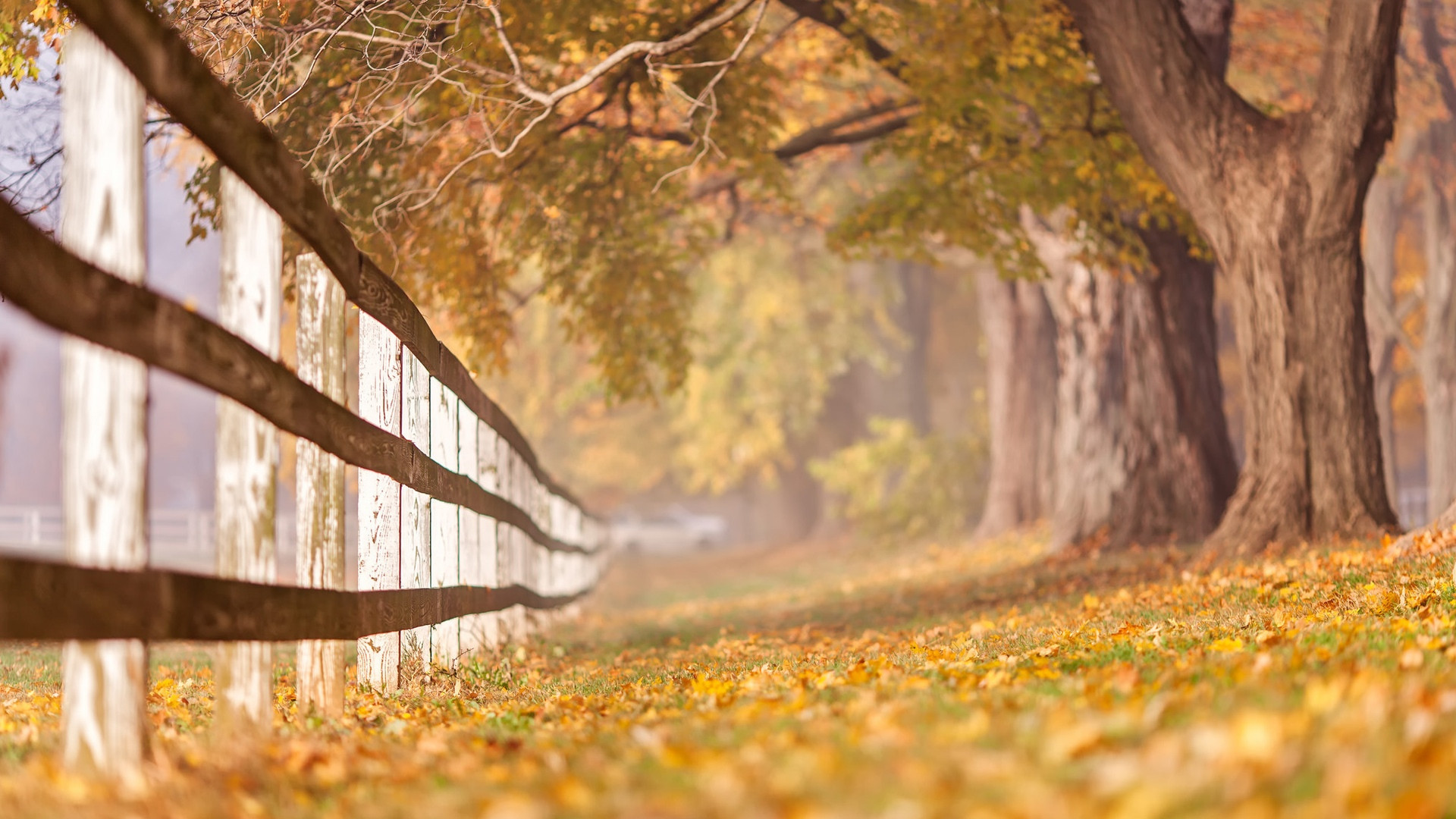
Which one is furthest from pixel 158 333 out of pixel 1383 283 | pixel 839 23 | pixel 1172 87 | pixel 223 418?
pixel 1383 283

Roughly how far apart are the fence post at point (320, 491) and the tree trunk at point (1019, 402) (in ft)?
61.0

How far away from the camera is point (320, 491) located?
17.5 ft

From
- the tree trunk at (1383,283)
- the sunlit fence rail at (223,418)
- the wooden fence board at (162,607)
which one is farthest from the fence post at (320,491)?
the tree trunk at (1383,283)

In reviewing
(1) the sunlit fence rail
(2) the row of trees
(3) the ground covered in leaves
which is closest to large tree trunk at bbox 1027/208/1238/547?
(2) the row of trees

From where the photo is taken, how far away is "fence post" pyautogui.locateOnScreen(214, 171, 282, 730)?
Answer: 456 centimetres

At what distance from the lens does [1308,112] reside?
11.5 m

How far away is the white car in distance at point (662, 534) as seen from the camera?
5281cm

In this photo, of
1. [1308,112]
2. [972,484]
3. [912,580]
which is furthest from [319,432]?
[972,484]

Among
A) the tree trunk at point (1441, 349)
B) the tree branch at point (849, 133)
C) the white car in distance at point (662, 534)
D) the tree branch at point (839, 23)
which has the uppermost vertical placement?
the tree branch at point (839, 23)

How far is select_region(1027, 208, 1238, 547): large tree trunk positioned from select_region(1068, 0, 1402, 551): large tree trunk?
145 inches

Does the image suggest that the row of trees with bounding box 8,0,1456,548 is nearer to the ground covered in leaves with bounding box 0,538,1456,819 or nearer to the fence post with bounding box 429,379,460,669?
the fence post with bounding box 429,379,460,669

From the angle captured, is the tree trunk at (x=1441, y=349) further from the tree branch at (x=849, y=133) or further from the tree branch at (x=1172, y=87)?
the tree branch at (x=1172, y=87)

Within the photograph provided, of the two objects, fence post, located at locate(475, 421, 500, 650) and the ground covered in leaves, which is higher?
fence post, located at locate(475, 421, 500, 650)

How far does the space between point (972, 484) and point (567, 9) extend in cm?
1885
